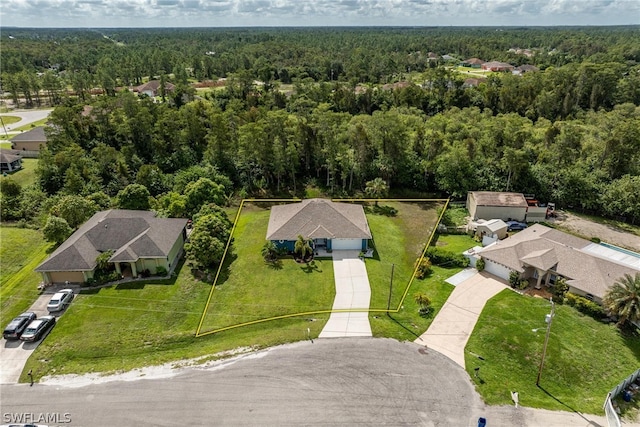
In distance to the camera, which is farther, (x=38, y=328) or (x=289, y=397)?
(x=38, y=328)

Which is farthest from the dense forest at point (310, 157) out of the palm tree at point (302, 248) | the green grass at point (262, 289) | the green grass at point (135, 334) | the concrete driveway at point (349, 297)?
the concrete driveway at point (349, 297)

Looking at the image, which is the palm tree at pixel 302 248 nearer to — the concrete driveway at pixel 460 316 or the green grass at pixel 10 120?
the concrete driveway at pixel 460 316

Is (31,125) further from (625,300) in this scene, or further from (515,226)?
(625,300)

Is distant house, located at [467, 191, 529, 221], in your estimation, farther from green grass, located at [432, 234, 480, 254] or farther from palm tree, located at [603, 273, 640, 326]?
palm tree, located at [603, 273, 640, 326]

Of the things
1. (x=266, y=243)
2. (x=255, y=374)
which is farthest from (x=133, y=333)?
(x=266, y=243)

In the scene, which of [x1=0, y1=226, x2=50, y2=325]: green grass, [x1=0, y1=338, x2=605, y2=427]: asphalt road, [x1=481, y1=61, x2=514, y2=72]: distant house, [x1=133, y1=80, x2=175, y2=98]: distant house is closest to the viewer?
[x1=0, y1=338, x2=605, y2=427]: asphalt road

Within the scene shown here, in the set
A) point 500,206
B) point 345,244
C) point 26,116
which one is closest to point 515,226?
point 500,206

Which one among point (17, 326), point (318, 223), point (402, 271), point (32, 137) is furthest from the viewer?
point (32, 137)

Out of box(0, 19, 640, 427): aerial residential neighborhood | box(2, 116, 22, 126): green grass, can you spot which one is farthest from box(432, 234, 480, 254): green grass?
box(2, 116, 22, 126): green grass
